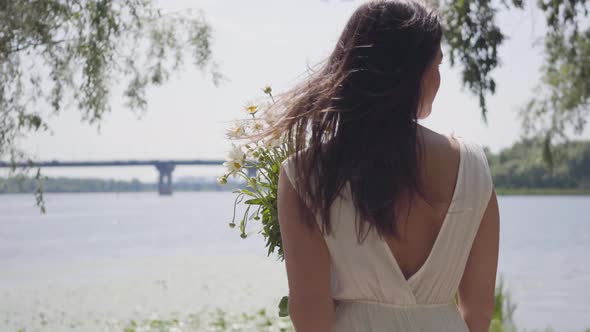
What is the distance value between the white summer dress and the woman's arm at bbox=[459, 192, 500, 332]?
31 millimetres

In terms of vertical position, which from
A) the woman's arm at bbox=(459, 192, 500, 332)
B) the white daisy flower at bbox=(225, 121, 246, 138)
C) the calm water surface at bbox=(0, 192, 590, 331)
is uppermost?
the white daisy flower at bbox=(225, 121, 246, 138)

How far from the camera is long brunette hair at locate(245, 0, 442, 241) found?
1094 millimetres

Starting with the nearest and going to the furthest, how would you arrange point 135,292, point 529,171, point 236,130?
point 236,130 < point 135,292 < point 529,171

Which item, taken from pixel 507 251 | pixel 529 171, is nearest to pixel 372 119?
pixel 507 251

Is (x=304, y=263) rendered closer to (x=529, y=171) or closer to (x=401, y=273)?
(x=401, y=273)

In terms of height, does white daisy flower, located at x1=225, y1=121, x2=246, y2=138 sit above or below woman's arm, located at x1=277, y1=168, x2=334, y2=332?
above

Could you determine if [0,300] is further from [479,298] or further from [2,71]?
[479,298]

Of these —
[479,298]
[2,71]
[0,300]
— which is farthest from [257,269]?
[479,298]

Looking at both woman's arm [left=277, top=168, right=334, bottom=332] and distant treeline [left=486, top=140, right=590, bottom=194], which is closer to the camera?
woman's arm [left=277, top=168, right=334, bottom=332]

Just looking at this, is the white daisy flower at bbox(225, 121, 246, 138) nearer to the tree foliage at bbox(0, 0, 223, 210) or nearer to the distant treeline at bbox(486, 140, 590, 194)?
the tree foliage at bbox(0, 0, 223, 210)

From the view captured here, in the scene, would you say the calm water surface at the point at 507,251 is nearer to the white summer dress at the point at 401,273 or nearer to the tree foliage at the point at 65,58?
the tree foliage at the point at 65,58

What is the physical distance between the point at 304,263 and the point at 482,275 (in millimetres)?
373

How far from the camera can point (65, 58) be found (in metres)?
5.52

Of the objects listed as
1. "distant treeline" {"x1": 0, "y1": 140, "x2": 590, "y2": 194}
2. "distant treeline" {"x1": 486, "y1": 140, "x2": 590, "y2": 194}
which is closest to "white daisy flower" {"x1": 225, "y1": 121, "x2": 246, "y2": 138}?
"distant treeline" {"x1": 0, "y1": 140, "x2": 590, "y2": 194}
